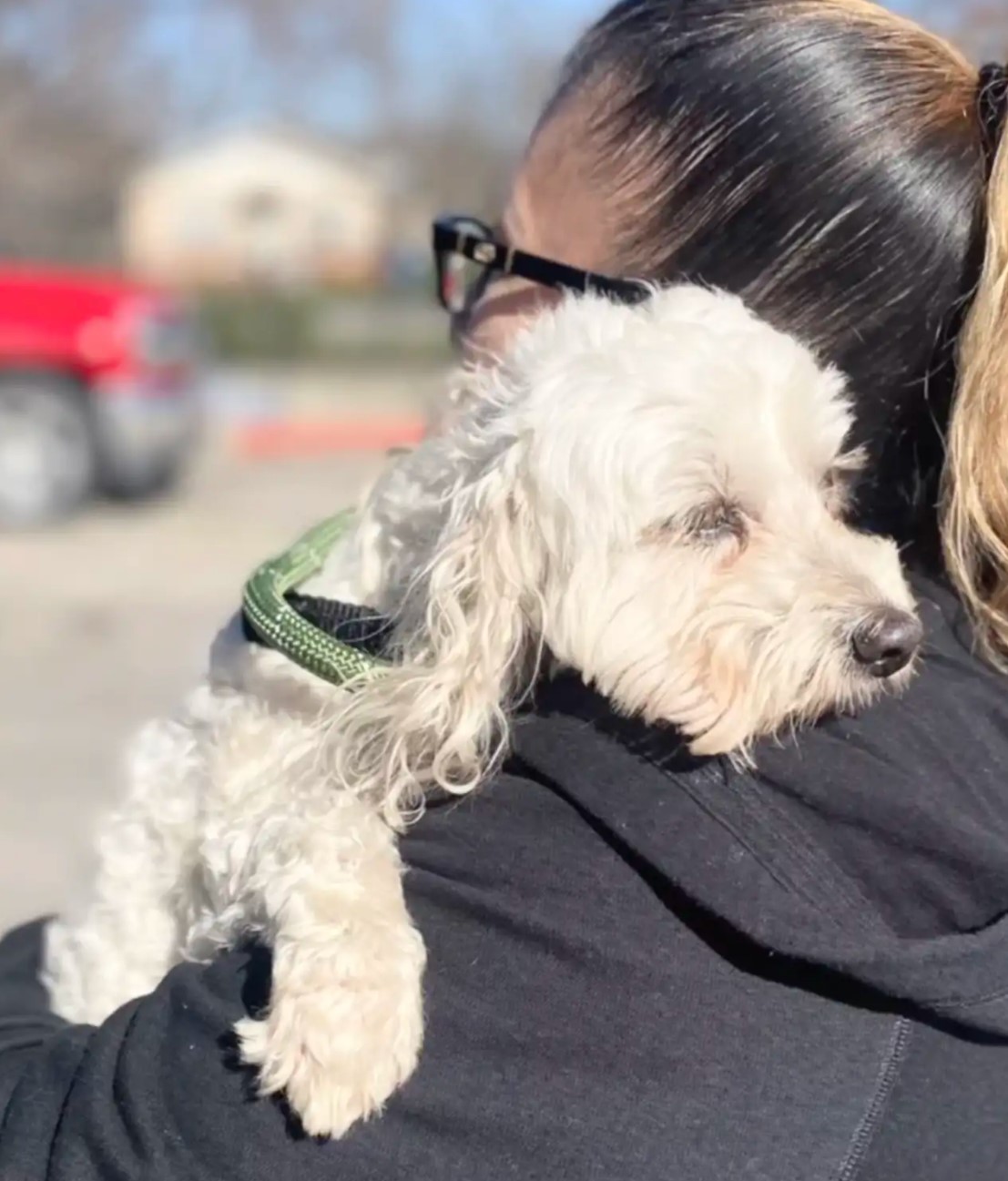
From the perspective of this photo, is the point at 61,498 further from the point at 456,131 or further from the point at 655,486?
the point at 456,131

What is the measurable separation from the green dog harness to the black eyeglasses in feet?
1.31

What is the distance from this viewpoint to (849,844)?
1632 mm

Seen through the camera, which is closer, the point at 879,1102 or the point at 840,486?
the point at 879,1102

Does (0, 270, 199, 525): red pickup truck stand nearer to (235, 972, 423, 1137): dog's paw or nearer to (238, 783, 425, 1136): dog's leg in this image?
(238, 783, 425, 1136): dog's leg

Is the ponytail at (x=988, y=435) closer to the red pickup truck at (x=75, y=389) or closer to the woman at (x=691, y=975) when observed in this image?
the woman at (x=691, y=975)

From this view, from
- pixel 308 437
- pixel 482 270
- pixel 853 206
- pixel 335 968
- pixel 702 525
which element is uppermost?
pixel 853 206

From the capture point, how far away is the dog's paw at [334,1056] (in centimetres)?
164

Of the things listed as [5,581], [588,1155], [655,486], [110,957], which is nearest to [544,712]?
[655,486]

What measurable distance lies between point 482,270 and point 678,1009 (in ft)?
3.96

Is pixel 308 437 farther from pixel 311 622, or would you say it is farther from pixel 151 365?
pixel 311 622

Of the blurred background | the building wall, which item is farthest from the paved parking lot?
the building wall

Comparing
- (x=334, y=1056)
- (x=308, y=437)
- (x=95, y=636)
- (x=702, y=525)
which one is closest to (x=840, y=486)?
(x=702, y=525)

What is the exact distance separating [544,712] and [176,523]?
9853mm

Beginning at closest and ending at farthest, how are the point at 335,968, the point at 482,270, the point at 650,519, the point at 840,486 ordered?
the point at 335,968 → the point at 650,519 → the point at 840,486 → the point at 482,270
